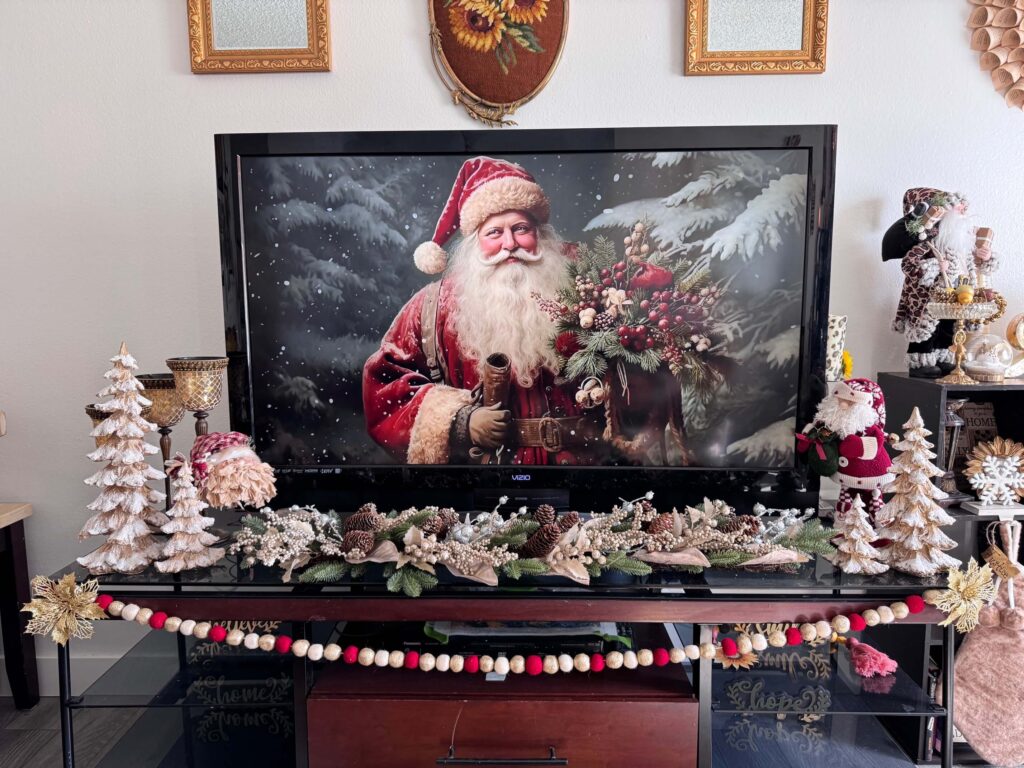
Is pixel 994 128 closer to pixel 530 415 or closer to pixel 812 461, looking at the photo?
pixel 812 461

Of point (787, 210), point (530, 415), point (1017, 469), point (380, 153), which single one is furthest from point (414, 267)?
point (1017, 469)

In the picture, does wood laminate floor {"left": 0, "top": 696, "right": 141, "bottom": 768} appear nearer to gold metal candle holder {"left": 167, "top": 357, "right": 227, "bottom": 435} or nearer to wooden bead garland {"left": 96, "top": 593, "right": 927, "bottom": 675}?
wooden bead garland {"left": 96, "top": 593, "right": 927, "bottom": 675}

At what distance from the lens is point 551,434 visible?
1587 mm

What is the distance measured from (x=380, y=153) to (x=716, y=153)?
2.57 ft

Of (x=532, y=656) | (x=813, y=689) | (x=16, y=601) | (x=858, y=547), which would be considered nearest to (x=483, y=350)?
(x=532, y=656)

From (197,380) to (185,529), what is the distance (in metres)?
0.35

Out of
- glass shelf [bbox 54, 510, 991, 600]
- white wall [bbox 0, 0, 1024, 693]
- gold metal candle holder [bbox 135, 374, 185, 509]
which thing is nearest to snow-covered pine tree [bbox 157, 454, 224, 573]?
glass shelf [bbox 54, 510, 991, 600]

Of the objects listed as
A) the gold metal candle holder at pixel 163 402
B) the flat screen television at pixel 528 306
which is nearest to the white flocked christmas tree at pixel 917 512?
the flat screen television at pixel 528 306

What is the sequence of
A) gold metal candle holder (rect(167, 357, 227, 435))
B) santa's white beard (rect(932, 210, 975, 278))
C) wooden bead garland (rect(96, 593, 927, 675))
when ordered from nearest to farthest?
wooden bead garland (rect(96, 593, 927, 675)) < gold metal candle holder (rect(167, 357, 227, 435)) < santa's white beard (rect(932, 210, 975, 278))

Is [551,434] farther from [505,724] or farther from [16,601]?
[16,601]

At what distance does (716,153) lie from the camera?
150 cm

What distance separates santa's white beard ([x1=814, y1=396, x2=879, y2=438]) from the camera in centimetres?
144

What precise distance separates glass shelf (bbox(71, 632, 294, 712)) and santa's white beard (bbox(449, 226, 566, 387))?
83cm

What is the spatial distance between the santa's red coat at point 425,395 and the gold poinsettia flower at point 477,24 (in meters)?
0.69
